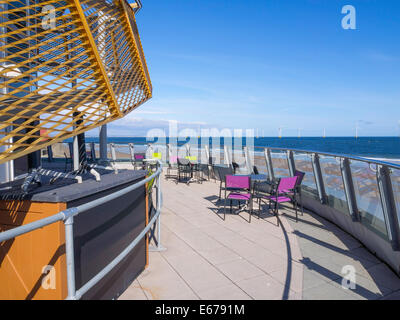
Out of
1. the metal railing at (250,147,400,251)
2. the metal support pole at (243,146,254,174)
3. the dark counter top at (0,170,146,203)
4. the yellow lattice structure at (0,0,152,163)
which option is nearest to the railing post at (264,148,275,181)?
the metal railing at (250,147,400,251)

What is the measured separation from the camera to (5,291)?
2.24 m

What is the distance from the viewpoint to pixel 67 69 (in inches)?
97.7

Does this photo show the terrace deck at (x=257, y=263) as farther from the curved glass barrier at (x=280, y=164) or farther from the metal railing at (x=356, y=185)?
the curved glass barrier at (x=280, y=164)

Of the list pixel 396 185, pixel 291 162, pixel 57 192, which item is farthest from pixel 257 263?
pixel 291 162

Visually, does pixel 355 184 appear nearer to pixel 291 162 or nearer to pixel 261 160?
pixel 291 162

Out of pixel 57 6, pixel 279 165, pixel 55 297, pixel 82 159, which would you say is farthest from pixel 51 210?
pixel 279 165

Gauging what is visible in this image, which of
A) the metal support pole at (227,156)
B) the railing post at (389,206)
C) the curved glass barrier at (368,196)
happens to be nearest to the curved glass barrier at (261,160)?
the metal support pole at (227,156)

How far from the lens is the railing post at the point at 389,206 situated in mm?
3592

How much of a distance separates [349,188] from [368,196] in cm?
61

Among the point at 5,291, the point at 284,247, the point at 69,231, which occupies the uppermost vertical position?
the point at 69,231

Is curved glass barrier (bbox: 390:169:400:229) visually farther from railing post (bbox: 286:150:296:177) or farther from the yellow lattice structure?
railing post (bbox: 286:150:296:177)

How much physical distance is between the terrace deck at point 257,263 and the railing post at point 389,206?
17.6 inches
